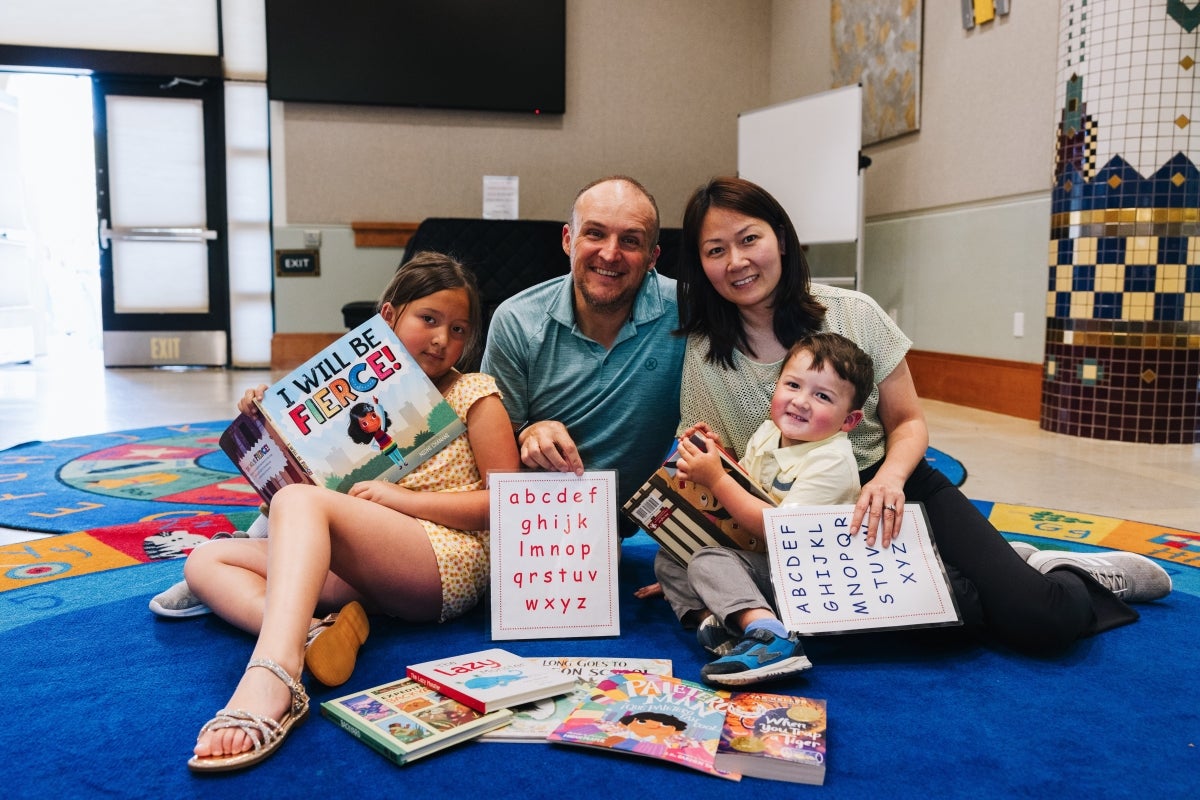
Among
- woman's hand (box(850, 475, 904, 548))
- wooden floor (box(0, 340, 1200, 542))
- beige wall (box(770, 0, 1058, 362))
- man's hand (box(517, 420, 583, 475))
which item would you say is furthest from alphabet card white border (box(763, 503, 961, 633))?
beige wall (box(770, 0, 1058, 362))

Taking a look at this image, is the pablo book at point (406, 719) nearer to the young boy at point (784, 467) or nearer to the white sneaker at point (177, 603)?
the young boy at point (784, 467)

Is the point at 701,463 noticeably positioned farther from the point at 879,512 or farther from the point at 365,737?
the point at 365,737

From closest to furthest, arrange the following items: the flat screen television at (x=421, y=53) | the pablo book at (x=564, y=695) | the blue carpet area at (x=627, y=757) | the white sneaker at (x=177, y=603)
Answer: the blue carpet area at (x=627, y=757), the pablo book at (x=564, y=695), the white sneaker at (x=177, y=603), the flat screen television at (x=421, y=53)

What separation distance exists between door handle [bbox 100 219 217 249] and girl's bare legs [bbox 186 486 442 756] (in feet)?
17.9

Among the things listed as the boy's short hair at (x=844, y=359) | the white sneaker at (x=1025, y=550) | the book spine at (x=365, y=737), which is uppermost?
the boy's short hair at (x=844, y=359)

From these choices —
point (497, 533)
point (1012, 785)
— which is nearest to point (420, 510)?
point (497, 533)

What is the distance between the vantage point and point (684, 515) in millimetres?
1613

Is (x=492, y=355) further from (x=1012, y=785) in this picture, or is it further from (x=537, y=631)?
(x=1012, y=785)

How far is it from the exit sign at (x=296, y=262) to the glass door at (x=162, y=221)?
50 centimetres

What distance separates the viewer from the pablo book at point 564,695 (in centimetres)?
120

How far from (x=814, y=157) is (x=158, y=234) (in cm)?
452

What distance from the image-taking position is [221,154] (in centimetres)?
640

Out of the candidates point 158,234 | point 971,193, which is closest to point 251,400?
point 971,193

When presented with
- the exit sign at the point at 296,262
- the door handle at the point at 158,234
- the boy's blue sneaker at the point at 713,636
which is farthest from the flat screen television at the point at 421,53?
the boy's blue sneaker at the point at 713,636
